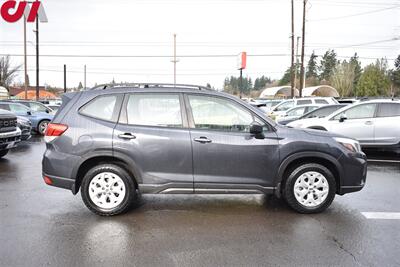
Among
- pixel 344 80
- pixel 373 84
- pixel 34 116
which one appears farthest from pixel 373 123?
pixel 344 80

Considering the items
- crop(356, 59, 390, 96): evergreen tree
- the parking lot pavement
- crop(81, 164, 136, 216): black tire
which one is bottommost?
the parking lot pavement

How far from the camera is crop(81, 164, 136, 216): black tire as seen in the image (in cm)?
507

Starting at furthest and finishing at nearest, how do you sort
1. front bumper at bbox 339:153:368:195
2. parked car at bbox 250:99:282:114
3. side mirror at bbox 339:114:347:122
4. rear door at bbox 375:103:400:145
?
parked car at bbox 250:99:282:114, side mirror at bbox 339:114:347:122, rear door at bbox 375:103:400:145, front bumper at bbox 339:153:368:195

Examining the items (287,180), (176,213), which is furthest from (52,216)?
(287,180)

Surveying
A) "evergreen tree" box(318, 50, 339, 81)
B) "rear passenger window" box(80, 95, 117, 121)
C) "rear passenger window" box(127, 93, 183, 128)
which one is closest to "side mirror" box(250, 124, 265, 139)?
"rear passenger window" box(127, 93, 183, 128)

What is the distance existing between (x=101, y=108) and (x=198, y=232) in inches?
87.3

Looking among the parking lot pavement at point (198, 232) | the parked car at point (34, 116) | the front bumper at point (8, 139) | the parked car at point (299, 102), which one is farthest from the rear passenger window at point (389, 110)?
the parked car at point (34, 116)

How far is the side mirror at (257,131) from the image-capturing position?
4996 mm

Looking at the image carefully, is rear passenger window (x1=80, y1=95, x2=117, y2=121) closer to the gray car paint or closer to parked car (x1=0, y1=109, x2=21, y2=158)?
the gray car paint

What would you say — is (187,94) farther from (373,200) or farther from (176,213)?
(373,200)

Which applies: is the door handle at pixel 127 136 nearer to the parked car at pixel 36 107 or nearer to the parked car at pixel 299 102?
the parked car at pixel 36 107

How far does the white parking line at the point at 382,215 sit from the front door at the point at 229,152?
4.84 ft

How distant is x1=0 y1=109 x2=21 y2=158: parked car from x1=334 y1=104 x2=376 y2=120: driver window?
29.3ft

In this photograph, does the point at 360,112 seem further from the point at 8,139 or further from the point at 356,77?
the point at 356,77
